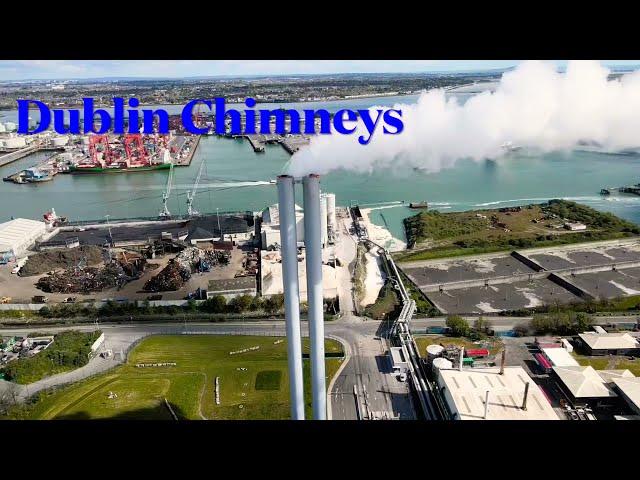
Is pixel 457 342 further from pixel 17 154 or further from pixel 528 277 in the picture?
pixel 17 154

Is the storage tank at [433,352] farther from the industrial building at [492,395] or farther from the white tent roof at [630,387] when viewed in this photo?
the white tent roof at [630,387]

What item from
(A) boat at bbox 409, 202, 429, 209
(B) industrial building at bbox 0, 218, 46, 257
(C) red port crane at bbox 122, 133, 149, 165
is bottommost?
(B) industrial building at bbox 0, 218, 46, 257

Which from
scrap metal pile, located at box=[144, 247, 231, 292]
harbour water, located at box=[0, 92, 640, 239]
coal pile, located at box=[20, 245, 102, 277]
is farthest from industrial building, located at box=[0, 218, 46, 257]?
scrap metal pile, located at box=[144, 247, 231, 292]

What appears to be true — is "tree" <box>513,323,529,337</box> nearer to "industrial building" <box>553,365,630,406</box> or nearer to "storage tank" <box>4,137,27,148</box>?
"industrial building" <box>553,365,630,406</box>

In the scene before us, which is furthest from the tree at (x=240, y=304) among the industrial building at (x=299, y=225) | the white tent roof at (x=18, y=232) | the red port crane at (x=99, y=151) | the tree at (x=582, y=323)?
the red port crane at (x=99, y=151)

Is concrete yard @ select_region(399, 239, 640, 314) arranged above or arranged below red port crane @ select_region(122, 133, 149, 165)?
below
